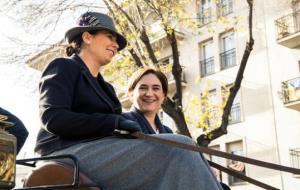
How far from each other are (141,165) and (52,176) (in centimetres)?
45

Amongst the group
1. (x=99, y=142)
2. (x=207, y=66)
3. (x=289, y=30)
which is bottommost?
(x=99, y=142)

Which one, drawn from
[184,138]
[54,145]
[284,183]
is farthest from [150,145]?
[284,183]

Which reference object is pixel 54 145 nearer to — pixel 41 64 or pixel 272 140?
pixel 41 64

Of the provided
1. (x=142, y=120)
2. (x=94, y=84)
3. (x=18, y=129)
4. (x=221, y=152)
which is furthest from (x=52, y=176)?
(x=142, y=120)

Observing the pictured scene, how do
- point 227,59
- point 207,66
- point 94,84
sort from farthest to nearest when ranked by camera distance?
1. point 207,66
2. point 227,59
3. point 94,84

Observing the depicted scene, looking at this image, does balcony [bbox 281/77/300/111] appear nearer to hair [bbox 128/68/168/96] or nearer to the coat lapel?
hair [bbox 128/68/168/96]

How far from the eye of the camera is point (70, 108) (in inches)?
93.1

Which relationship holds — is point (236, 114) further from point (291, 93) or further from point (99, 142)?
A: point (99, 142)

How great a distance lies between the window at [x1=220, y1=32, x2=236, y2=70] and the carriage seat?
1752cm

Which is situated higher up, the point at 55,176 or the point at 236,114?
the point at 236,114

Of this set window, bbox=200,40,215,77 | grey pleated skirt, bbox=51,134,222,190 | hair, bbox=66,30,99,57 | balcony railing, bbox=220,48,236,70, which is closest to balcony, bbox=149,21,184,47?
window, bbox=200,40,215,77

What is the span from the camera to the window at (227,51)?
19.3m

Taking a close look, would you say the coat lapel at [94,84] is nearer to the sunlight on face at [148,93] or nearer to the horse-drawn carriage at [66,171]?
the horse-drawn carriage at [66,171]

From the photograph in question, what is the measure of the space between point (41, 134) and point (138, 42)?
6.14m
